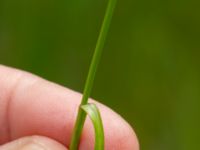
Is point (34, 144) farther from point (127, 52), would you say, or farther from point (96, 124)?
point (127, 52)

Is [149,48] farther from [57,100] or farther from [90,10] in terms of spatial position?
[57,100]

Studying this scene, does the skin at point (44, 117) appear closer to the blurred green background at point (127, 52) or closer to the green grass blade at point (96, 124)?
the green grass blade at point (96, 124)

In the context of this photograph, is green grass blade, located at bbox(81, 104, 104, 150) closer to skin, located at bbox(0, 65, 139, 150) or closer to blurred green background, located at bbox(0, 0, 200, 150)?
skin, located at bbox(0, 65, 139, 150)

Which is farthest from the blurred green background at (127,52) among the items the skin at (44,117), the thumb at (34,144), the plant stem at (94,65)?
the plant stem at (94,65)

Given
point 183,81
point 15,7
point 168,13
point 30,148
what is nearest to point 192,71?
point 183,81

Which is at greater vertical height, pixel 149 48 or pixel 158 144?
A: pixel 149 48

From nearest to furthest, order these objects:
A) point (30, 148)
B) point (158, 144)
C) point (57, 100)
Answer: point (30, 148) < point (57, 100) < point (158, 144)

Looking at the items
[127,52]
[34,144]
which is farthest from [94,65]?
[127,52]
